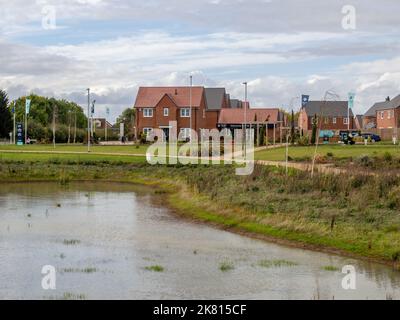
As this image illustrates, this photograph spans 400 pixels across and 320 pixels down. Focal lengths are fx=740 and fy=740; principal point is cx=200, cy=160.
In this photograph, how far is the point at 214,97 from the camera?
119750mm

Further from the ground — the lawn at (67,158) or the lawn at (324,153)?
the lawn at (324,153)

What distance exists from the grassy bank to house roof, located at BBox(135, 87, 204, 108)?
57.8m

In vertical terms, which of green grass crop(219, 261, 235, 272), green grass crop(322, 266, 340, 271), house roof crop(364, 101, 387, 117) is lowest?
green grass crop(322, 266, 340, 271)

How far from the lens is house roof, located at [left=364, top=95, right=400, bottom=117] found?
399ft

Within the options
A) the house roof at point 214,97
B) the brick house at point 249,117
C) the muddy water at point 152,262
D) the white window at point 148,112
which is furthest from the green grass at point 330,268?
the house roof at point 214,97

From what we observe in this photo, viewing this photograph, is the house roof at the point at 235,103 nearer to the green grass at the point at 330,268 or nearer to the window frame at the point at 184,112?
the window frame at the point at 184,112

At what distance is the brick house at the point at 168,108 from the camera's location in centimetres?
10831

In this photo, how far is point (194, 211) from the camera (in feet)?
124

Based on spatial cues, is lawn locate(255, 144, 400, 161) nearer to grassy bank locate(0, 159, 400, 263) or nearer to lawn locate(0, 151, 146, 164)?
grassy bank locate(0, 159, 400, 263)

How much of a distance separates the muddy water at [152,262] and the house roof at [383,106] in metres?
92.3

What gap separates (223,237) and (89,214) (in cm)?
894
